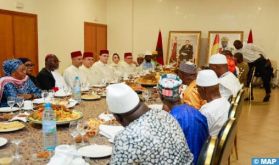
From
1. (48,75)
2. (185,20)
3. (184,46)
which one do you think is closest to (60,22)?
(48,75)

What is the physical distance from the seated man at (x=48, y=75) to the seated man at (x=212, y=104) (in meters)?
2.56

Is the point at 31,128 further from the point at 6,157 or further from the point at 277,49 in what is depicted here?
the point at 277,49

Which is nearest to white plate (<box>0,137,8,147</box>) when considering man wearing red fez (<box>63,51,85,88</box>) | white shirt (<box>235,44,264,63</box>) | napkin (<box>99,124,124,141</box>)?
napkin (<box>99,124,124,141</box>)

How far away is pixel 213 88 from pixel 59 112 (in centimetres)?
124

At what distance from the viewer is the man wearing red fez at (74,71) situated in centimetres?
512

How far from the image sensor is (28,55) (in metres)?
6.42

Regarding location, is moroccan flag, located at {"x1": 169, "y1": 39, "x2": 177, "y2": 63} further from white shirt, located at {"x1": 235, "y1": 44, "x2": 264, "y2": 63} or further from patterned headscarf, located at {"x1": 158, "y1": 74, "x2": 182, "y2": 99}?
patterned headscarf, located at {"x1": 158, "y1": 74, "x2": 182, "y2": 99}

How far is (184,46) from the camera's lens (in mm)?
9773

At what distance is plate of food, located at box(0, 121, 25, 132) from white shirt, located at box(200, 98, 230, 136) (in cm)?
135

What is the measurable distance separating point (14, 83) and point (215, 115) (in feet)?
6.98

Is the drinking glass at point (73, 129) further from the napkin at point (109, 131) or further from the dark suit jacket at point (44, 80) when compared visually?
the dark suit jacket at point (44, 80)

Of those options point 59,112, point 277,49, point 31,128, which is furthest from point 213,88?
point 277,49

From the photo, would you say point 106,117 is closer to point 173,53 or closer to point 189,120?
point 189,120

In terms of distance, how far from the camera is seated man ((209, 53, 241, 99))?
3.68 m
